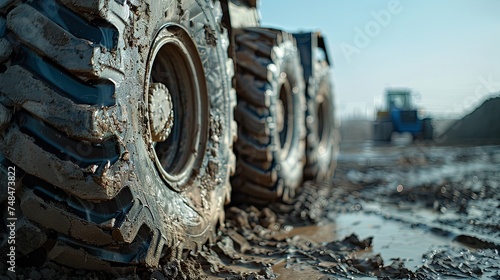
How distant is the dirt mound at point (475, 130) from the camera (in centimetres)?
1605

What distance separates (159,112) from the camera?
85.8 inches

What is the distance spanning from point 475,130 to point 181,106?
1880cm

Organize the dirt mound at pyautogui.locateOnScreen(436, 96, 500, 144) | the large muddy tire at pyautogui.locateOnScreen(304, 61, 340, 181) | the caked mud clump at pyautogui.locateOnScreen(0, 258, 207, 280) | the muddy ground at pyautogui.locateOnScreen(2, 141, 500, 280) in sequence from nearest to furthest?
the caked mud clump at pyautogui.locateOnScreen(0, 258, 207, 280) < the muddy ground at pyautogui.locateOnScreen(2, 141, 500, 280) < the large muddy tire at pyautogui.locateOnScreen(304, 61, 340, 181) < the dirt mound at pyautogui.locateOnScreen(436, 96, 500, 144)

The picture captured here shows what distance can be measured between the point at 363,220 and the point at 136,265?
8.14 feet

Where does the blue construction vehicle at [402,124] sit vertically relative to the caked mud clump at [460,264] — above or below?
above

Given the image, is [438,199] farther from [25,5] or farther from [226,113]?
[25,5]

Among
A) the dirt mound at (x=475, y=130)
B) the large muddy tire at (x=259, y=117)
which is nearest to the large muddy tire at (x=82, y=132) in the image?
the large muddy tire at (x=259, y=117)

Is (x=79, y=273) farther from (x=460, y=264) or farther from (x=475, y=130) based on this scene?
(x=475, y=130)

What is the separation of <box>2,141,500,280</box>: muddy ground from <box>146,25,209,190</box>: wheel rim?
0.50 m

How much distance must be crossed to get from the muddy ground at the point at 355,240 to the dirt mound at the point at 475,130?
1144 centimetres

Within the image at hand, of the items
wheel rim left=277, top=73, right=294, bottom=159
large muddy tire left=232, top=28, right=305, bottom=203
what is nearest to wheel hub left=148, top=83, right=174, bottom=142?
large muddy tire left=232, top=28, right=305, bottom=203

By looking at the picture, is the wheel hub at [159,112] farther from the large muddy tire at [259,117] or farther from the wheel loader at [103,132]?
the large muddy tire at [259,117]

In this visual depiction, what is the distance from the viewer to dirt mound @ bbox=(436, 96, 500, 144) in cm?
1605

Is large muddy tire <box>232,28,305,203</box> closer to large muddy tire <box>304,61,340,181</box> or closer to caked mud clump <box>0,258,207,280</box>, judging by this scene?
large muddy tire <box>304,61,340,181</box>
